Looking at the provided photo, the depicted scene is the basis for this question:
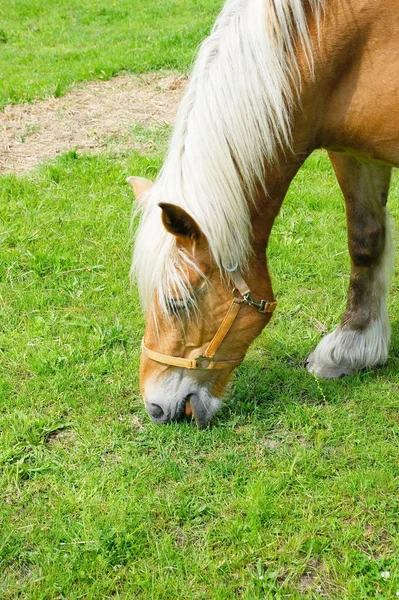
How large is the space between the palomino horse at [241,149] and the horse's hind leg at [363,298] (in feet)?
2.28

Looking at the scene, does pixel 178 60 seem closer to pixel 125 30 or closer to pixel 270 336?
pixel 125 30

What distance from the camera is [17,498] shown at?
2846 millimetres

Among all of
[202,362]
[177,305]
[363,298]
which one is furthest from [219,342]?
[363,298]

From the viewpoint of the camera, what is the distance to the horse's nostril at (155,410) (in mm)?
2965

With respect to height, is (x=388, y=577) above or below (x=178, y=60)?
below

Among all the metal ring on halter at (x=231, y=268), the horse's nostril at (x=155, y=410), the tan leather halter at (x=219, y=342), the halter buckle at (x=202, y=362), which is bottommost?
the horse's nostril at (x=155, y=410)

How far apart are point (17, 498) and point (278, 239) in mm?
2465

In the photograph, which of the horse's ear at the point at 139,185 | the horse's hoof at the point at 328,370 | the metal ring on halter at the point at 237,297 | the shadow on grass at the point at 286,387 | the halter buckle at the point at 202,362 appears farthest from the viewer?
the horse's hoof at the point at 328,370

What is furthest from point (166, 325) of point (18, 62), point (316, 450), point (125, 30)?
point (125, 30)

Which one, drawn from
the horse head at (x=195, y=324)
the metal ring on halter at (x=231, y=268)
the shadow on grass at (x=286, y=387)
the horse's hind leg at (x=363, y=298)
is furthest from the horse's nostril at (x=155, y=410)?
the horse's hind leg at (x=363, y=298)

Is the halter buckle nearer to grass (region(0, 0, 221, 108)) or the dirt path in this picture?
the dirt path

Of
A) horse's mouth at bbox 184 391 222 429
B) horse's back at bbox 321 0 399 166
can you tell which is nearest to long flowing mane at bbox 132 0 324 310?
horse's back at bbox 321 0 399 166

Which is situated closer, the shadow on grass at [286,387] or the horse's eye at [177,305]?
the horse's eye at [177,305]

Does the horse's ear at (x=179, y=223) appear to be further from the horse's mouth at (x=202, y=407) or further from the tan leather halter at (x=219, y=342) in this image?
the horse's mouth at (x=202, y=407)
